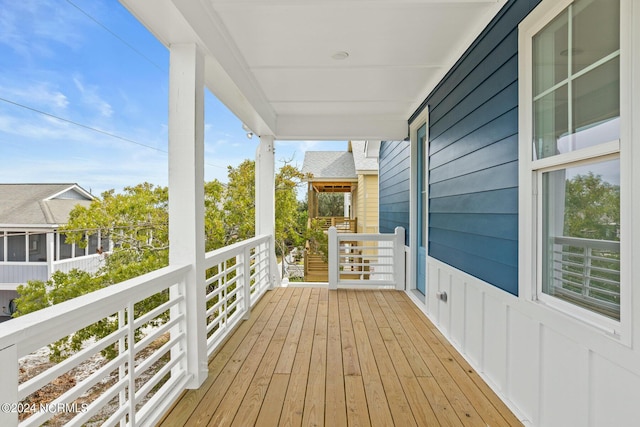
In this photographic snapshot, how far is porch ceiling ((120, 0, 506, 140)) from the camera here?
2.18 m

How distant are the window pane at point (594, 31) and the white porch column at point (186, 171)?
6.69 feet

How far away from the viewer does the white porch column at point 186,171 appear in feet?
7.29

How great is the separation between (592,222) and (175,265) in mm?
2207

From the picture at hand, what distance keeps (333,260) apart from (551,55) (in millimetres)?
3870

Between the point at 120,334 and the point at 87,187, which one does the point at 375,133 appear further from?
the point at 120,334

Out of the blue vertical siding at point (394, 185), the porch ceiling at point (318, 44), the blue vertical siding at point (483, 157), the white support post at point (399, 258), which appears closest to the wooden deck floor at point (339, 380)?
the blue vertical siding at point (483, 157)

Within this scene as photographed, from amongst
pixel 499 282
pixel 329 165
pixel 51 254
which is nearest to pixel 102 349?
pixel 51 254

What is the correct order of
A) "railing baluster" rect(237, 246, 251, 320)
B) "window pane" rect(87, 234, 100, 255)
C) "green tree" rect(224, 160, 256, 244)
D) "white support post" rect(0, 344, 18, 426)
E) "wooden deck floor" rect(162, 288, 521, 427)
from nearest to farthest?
"white support post" rect(0, 344, 18, 426)
"wooden deck floor" rect(162, 288, 521, 427)
"window pane" rect(87, 234, 100, 255)
"railing baluster" rect(237, 246, 251, 320)
"green tree" rect(224, 160, 256, 244)

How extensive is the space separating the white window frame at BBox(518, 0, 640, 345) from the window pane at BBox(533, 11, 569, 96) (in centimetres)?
3

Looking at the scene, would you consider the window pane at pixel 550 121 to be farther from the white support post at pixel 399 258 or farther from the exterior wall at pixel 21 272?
the white support post at pixel 399 258

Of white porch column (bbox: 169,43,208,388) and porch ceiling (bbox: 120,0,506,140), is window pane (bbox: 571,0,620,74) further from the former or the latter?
white porch column (bbox: 169,43,208,388)

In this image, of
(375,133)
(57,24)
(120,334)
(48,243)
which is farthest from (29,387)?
(375,133)

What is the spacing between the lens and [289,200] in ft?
27.7

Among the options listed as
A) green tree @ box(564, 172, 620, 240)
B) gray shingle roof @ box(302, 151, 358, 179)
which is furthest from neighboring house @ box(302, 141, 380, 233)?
green tree @ box(564, 172, 620, 240)
